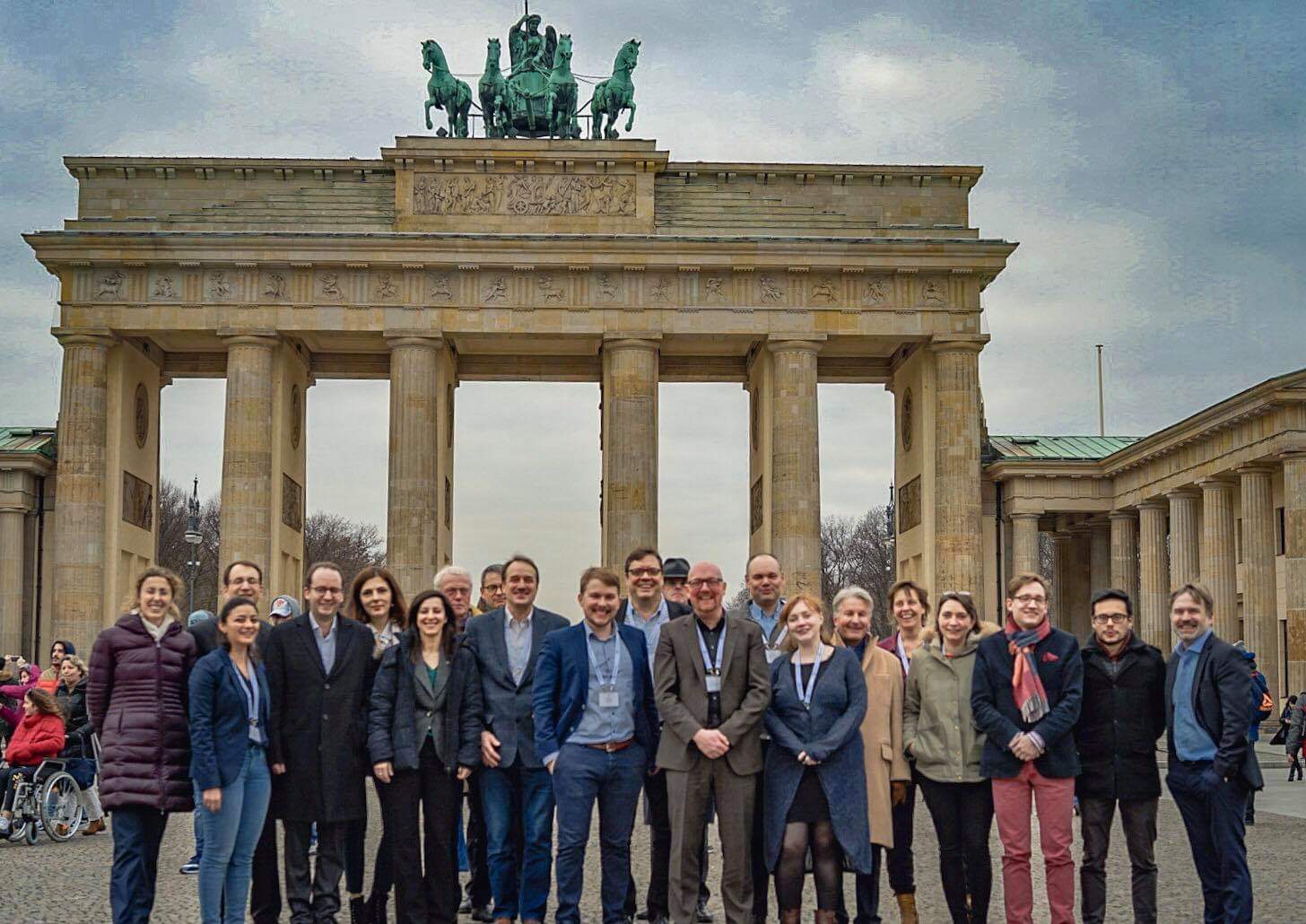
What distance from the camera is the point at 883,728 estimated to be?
10.8 m

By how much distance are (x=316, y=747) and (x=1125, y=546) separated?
138 feet

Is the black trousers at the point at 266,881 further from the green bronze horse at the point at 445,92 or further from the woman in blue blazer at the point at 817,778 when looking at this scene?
the green bronze horse at the point at 445,92

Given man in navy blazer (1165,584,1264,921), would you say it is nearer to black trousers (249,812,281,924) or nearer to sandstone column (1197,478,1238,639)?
black trousers (249,812,281,924)

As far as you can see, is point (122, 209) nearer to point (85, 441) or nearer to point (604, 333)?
point (85, 441)

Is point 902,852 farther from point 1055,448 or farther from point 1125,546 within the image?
point 1055,448

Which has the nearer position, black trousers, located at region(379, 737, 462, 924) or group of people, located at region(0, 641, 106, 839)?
black trousers, located at region(379, 737, 462, 924)

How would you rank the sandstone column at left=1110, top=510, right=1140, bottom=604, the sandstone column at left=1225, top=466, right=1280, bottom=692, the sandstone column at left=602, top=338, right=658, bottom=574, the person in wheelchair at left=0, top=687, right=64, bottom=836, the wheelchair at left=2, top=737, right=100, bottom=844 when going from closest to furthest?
1. the person in wheelchair at left=0, top=687, right=64, bottom=836
2. the wheelchair at left=2, top=737, right=100, bottom=844
3. the sandstone column at left=1225, top=466, right=1280, bottom=692
4. the sandstone column at left=602, top=338, right=658, bottom=574
5. the sandstone column at left=1110, top=510, right=1140, bottom=604

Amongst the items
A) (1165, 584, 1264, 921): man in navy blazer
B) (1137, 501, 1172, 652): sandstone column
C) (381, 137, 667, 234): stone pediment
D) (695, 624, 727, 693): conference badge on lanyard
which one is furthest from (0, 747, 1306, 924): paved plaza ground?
(381, 137, 667, 234): stone pediment

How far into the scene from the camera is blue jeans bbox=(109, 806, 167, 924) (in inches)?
384

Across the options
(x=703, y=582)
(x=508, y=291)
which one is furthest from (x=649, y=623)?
(x=508, y=291)

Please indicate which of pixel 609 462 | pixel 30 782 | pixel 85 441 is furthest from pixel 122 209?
pixel 30 782

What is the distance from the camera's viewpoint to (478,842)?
12266 mm

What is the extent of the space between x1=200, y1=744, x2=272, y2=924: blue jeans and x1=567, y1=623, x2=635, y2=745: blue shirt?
1.97 m

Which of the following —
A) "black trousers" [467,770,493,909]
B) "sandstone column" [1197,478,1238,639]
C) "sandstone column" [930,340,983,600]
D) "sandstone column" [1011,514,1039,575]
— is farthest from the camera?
"sandstone column" [1011,514,1039,575]
